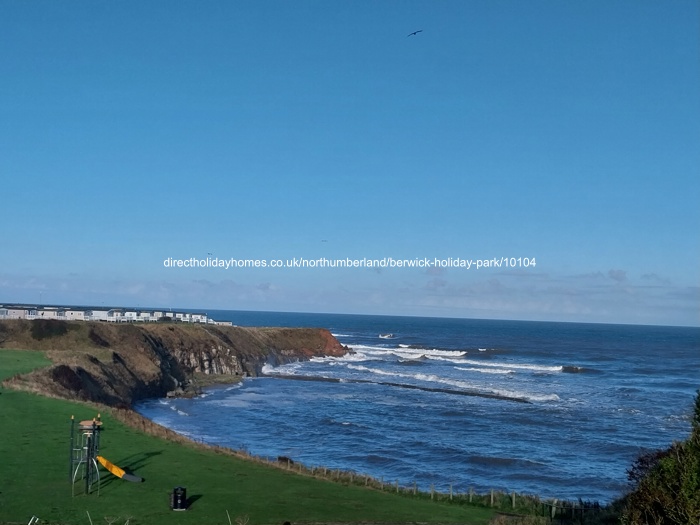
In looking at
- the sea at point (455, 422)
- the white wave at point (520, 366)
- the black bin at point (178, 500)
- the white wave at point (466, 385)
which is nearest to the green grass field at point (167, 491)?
the black bin at point (178, 500)

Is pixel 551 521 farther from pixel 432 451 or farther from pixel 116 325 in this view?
pixel 116 325

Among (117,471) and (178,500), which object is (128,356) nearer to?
(117,471)

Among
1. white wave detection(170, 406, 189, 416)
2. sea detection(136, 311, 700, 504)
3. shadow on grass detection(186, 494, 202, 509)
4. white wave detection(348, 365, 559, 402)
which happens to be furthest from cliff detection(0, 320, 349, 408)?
shadow on grass detection(186, 494, 202, 509)

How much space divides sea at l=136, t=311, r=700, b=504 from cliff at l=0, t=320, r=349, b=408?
10.7 ft

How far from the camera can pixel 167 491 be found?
745 inches

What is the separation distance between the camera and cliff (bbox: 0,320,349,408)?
40.1 m

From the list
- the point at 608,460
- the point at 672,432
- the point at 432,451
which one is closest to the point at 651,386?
the point at 672,432

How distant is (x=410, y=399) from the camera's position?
56906 mm

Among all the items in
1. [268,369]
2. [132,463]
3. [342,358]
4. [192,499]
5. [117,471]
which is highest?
[117,471]

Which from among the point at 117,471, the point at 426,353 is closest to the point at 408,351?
the point at 426,353

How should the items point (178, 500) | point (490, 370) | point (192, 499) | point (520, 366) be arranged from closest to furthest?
point (178, 500), point (192, 499), point (490, 370), point (520, 366)

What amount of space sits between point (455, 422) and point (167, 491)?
29185mm

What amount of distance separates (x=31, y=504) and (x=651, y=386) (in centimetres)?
6739

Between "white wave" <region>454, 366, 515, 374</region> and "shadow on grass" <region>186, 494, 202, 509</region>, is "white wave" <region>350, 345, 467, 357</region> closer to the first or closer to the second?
"white wave" <region>454, 366, 515, 374</region>
